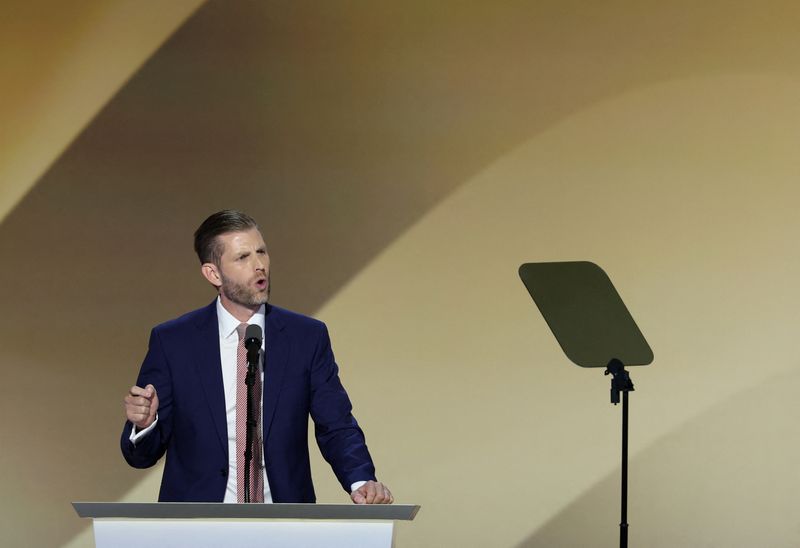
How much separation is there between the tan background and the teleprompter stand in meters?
1.43

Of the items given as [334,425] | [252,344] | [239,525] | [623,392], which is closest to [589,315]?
[623,392]

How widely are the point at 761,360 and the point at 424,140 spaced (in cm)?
184

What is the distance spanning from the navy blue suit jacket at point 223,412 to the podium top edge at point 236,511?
71 centimetres

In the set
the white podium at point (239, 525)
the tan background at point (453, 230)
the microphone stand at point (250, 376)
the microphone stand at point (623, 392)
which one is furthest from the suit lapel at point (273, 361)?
the tan background at point (453, 230)

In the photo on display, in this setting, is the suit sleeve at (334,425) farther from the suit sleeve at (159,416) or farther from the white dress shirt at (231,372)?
the suit sleeve at (159,416)

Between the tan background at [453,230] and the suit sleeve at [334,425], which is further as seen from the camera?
the tan background at [453,230]

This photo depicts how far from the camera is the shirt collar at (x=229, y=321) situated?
336 centimetres

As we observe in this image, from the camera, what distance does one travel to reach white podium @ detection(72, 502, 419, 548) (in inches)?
94.7

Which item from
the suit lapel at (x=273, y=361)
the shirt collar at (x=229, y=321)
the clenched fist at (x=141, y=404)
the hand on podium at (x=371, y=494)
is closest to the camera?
the clenched fist at (x=141, y=404)

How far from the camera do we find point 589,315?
3637 mm

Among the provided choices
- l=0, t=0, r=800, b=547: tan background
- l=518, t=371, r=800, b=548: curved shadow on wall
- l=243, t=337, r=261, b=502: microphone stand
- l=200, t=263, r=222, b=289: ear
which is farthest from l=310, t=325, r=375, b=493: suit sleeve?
l=518, t=371, r=800, b=548: curved shadow on wall

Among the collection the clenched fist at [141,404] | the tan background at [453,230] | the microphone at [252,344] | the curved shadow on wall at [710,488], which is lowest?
the clenched fist at [141,404]

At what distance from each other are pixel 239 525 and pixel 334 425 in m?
0.91

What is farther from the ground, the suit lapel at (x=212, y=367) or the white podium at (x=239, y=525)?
the suit lapel at (x=212, y=367)
